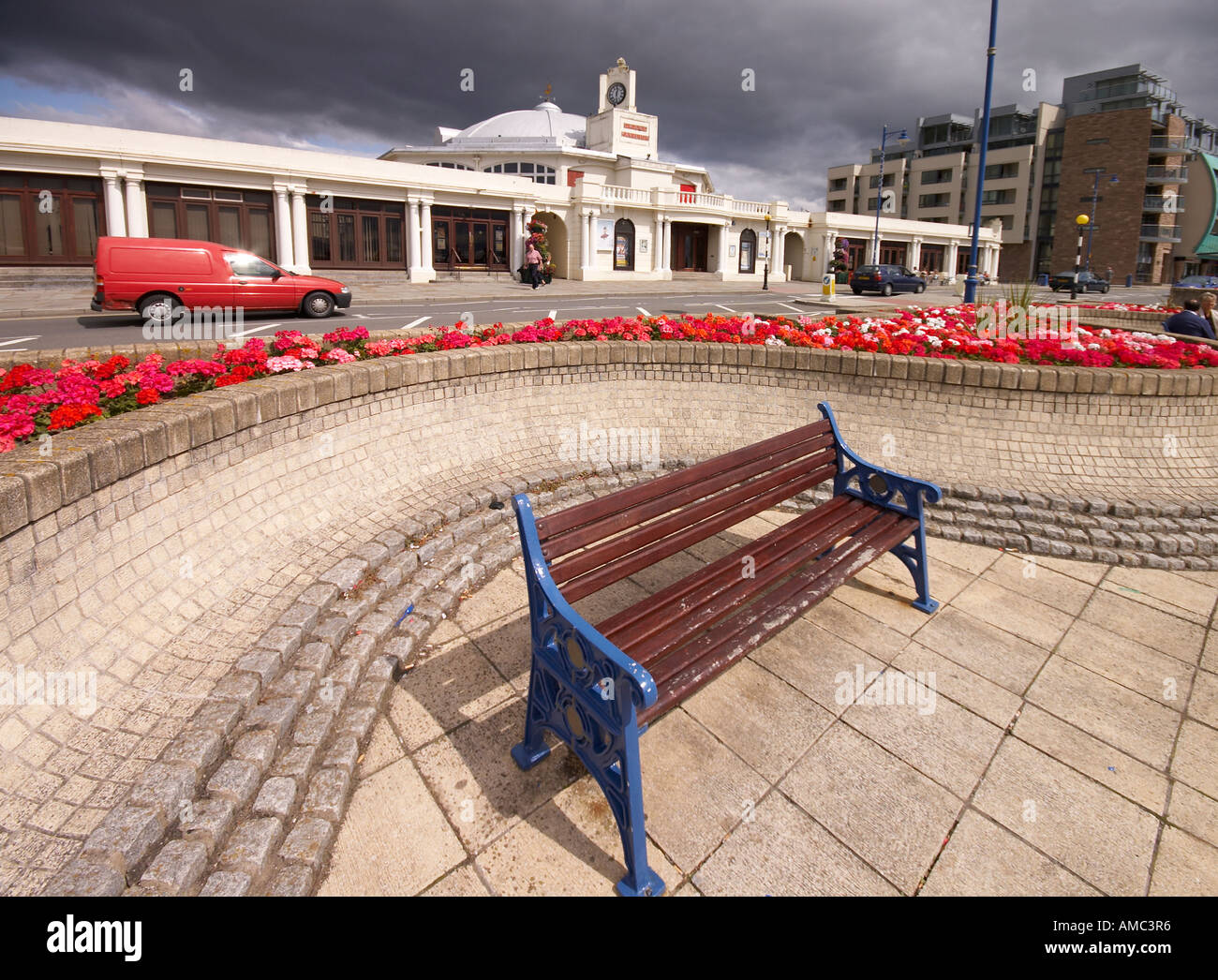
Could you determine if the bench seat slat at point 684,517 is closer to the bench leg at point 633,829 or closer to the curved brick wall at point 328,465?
the bench leg at point 633,829

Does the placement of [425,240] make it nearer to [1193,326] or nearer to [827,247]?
[1193,326]

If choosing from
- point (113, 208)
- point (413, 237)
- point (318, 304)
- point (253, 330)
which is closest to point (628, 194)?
point (413, 237)

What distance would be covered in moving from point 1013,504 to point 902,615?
232 cm

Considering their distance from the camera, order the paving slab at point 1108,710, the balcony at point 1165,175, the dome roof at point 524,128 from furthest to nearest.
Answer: the balcony at point 1165,175
the dome roof at point 524,128
the paving slab at point 1108,710

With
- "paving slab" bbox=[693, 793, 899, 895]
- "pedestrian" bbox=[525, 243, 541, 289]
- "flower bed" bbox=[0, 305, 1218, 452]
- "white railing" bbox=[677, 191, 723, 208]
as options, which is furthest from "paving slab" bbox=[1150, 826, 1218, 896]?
"white railing" bbox=[677, 191, 723, 208]

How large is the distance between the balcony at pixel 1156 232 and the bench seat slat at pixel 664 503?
78248 millimetres

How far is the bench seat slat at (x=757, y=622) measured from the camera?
9.38 ft

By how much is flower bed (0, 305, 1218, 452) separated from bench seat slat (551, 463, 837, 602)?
2.69 m

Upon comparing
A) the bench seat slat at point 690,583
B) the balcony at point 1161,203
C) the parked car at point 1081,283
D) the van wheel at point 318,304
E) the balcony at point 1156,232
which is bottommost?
the bench seat slat at point 690,583

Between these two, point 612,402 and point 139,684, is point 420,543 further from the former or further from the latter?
point 612,402

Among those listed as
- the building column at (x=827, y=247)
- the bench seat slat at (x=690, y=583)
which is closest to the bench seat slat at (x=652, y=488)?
the bench seat slat at (x=690, y=583)

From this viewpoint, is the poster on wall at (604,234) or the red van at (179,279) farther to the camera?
the poster on wall at (604,234)

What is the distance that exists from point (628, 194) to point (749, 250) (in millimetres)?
10568

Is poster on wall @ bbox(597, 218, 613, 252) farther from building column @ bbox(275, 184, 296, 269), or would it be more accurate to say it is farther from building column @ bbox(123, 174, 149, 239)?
building column @ bbox(123, 174, 149, 239)
